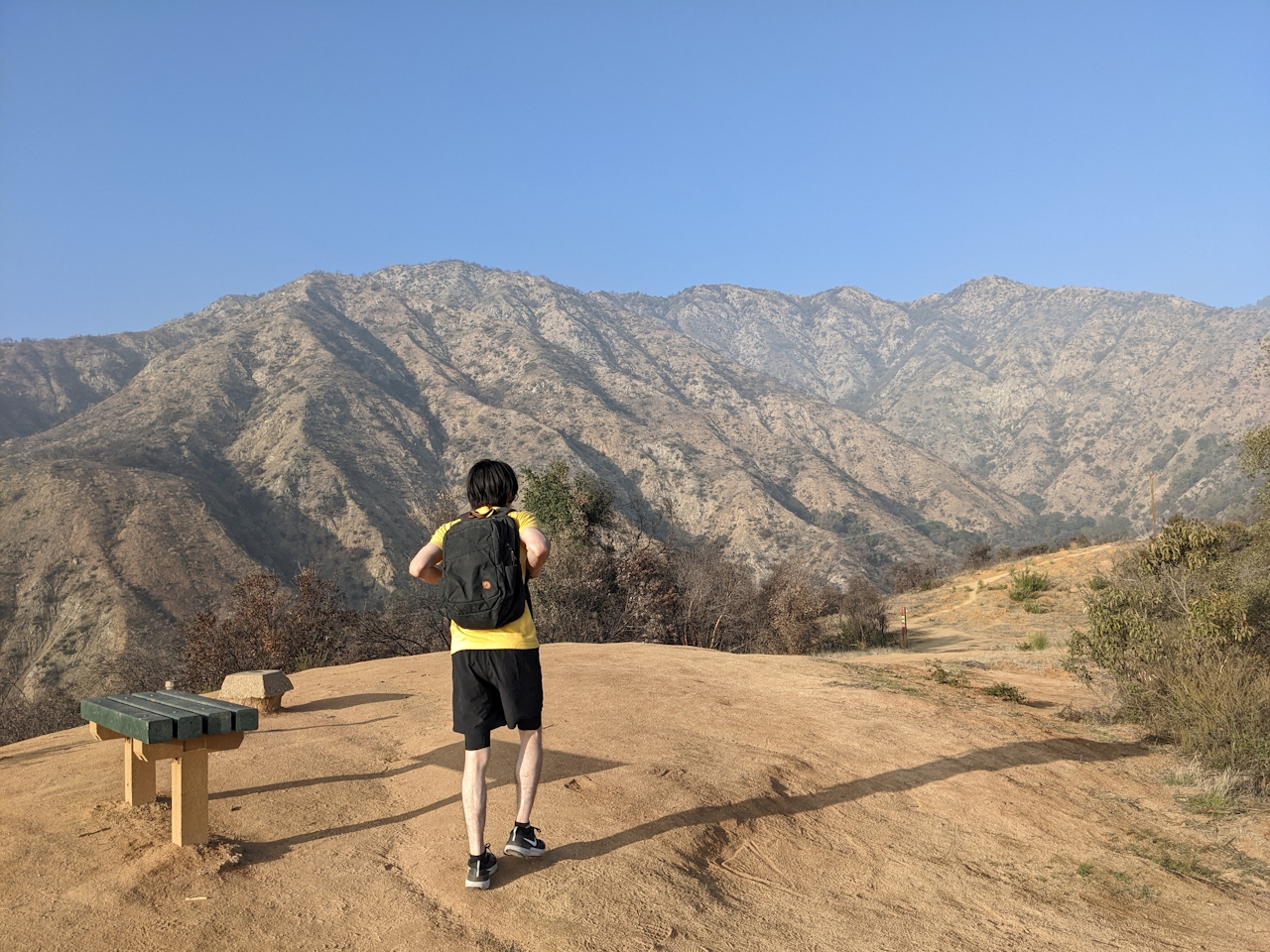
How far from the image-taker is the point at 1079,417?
138250 millimetres

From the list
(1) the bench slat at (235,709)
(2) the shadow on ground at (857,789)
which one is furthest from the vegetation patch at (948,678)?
(1) the bench slat at (235,709)

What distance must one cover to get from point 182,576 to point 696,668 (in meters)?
38.1

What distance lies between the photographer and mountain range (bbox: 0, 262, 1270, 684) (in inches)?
Answer: 1671

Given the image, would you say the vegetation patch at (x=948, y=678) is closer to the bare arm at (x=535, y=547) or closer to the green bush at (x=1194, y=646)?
the green bush at (x=1194, y=646)

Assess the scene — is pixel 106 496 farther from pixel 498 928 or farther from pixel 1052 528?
pixel 1052 528

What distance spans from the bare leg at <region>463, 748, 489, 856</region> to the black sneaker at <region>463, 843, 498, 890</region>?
0.09 feet

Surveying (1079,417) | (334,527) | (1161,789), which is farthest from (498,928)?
(1079,417)

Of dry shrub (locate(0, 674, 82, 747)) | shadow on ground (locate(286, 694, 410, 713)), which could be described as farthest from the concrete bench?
dry shrub (locate(0, 674, 82, 747))

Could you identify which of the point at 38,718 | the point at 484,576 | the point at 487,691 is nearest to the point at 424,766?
the point at 487,691

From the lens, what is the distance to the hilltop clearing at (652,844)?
3527 mm

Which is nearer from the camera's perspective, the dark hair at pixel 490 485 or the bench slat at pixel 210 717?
the bench slat at pixel 210 717

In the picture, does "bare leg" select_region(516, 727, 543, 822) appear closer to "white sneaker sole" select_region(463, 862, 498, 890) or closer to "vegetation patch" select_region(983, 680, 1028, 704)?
"white sneaker sole" select_region(463, 862, 498, 890)

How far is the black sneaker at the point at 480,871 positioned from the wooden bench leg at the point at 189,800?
132 centimetres

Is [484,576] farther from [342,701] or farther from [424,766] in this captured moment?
[342,701]
